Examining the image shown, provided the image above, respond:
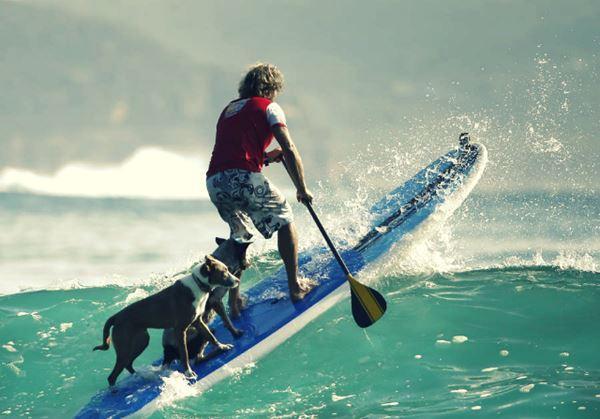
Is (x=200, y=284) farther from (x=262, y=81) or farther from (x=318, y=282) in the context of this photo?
(x=262, y=81)

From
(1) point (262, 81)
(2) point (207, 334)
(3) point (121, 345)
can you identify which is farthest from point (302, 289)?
(1) point (262, 81)

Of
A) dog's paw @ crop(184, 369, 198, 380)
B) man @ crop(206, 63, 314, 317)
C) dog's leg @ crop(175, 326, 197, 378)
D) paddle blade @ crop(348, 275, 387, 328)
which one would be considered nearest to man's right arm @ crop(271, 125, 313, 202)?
man @ crop(206, 63, 314, 317)

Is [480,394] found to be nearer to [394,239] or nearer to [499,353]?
[499,353]

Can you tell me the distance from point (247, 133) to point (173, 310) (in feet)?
4.45

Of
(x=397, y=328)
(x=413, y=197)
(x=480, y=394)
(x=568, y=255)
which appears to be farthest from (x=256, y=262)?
(x=480, y=394)

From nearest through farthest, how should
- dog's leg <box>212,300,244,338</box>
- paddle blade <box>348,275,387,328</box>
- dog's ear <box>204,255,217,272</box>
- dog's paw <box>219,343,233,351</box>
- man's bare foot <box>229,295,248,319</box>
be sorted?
dog's ear <box>204,255,217,272</box> → dog's leg <box>212,300,244,338</box> → dog's paw <box>219,343,233,351</box> → paddle blade <box>348,275,387,328</box> → man's bare foot <box>229,295,248,319</box>

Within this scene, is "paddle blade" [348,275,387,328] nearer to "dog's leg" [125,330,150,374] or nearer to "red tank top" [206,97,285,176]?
"red tank top" [206,97,285,176]

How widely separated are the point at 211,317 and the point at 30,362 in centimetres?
159

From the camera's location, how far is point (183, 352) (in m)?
4.79

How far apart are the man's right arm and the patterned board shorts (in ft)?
0.48

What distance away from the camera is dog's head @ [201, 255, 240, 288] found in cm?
458

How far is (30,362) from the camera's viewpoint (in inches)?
233

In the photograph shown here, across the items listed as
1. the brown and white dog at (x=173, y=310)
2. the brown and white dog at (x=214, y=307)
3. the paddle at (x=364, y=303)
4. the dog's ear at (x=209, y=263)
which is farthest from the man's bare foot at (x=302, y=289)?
the dog's ear at (x=209, y=263)

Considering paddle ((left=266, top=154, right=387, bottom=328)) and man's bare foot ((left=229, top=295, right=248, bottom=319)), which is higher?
man's bare foot ((left=229, top=295, right=248, bottom=319))
